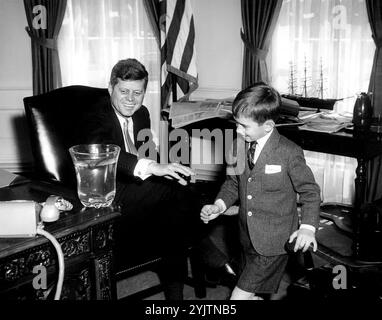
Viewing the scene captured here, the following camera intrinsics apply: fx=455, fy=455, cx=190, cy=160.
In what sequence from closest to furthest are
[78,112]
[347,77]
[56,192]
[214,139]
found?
[56,192] < [78,112] < [347,77] < [214,139]

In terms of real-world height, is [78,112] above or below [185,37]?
below

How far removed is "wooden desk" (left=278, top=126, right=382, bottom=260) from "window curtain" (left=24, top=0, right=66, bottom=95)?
240cm

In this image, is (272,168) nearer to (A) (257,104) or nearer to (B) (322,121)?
(A) (257,104)

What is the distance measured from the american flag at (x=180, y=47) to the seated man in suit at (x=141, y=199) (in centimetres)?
166

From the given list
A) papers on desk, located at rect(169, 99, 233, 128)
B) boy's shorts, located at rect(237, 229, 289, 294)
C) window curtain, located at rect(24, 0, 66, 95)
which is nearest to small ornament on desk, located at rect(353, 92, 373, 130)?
papers on desk, located at rect(169, 99, 233, 128)

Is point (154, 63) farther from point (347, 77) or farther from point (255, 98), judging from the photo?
point (255, 98)

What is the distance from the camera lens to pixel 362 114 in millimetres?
2688

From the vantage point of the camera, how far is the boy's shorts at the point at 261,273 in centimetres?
177

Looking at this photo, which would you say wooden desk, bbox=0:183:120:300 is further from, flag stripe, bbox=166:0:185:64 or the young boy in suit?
flag stripe, bbox=166:0:185:64

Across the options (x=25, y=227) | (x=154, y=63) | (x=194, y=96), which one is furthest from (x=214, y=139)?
(x=25, y=227)

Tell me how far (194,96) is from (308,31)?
121 centimetres

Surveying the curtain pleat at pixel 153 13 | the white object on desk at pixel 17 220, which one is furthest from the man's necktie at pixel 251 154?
the curtain pleat at pixel 153 13

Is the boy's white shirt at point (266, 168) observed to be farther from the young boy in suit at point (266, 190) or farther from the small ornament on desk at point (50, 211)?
the small ornament on desk at point (50, 211)

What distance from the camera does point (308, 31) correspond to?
3783 mm
